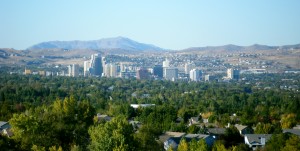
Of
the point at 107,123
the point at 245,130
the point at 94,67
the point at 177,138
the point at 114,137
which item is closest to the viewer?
the point at 114,137

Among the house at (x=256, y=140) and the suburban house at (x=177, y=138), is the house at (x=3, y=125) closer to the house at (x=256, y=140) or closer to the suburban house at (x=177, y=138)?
the suburban house at (x=177, y=138)

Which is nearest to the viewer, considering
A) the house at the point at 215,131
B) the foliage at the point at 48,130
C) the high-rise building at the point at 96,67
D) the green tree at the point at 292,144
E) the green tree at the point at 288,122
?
the foliage at the point at 48,130

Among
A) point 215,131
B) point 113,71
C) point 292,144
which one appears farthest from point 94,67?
point 292,144

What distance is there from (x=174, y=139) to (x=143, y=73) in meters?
97.6

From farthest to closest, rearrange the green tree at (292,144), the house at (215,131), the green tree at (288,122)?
the green tree at (288,122) → the house at (215,131) → the green tree at (292,144)

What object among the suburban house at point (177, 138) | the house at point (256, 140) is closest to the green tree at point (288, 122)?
the house at point (256, 140)

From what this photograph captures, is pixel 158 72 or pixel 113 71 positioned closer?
pixel 113 71

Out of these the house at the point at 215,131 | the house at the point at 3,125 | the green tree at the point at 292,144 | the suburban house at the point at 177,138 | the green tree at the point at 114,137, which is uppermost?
the green tree at the point at 114,137

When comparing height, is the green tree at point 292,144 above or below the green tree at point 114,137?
below

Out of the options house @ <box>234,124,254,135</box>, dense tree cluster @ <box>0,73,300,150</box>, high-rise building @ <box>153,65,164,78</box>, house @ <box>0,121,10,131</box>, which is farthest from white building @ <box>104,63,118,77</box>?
house @ <box>0,121,10,131</box>

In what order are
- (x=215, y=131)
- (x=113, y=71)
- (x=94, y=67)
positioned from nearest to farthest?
1. (x=215, y=131)
2. (x=113, y=71)
3. (x=94, y=67)

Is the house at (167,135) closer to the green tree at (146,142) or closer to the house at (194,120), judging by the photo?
the green tree at (146,142)

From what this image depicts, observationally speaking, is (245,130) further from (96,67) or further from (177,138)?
(96,67)

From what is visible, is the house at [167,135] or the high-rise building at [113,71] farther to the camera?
the high-rise building at [113,71]
